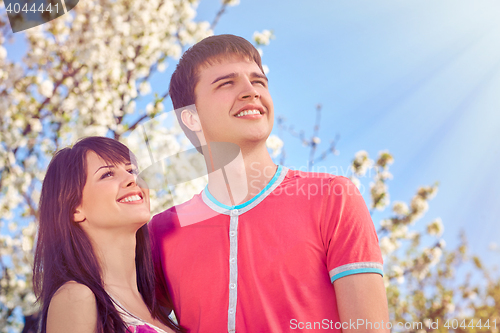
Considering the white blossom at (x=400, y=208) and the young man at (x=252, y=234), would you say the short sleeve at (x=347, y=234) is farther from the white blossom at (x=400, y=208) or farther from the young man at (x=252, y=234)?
the white blossom at (x=400, y=208)

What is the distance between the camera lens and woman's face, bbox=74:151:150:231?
8.00 ft

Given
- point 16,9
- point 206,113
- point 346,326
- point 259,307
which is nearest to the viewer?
point 346,326

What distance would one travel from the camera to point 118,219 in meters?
2.45

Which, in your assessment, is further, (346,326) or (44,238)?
(44,238)

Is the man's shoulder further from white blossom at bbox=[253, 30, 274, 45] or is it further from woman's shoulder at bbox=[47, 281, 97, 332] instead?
white blossom at bbox=[253, 30, 274, 45]

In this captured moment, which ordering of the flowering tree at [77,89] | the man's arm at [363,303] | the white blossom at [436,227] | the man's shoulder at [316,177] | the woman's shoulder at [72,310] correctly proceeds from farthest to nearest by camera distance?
the white blossom at [436,227] → the flowering tree at [77,89] → the man's shoulder at [316,177] → the woman's shoulder at [72,310] → the man's arm at [363,303]

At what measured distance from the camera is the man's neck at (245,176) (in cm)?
253

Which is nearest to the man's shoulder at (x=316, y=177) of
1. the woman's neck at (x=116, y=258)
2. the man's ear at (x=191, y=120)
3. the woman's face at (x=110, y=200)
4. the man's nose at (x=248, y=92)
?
the man's nose at (x=248, y=92)

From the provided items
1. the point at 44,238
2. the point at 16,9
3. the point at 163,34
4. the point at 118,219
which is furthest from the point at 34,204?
the point at 118,219

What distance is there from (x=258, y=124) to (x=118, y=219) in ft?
3.31

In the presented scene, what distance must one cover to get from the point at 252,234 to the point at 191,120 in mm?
902

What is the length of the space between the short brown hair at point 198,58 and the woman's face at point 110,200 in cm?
56

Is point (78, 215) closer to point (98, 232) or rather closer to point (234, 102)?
point (98, 232)

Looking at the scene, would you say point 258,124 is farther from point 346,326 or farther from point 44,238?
point 44,238
